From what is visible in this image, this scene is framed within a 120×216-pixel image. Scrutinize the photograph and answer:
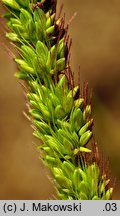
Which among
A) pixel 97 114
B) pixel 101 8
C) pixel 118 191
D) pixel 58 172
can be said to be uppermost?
pixel 101 8

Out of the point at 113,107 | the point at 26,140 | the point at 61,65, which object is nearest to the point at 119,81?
the point at 113,107

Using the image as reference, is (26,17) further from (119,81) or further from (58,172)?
(119,81)

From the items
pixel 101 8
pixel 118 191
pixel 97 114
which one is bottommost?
pixel 118 191

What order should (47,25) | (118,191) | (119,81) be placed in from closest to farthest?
1. (47,25)
2. (118,191)
3. (119,81)

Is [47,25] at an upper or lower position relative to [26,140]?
lower

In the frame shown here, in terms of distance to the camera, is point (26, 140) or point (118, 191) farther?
point (26, 140)

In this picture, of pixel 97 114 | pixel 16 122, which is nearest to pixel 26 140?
pixel 16 122

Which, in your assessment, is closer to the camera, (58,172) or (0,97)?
(58,172)

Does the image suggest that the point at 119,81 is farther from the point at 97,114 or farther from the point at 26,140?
the point at 26,140

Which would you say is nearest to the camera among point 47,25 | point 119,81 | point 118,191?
point 47,25
